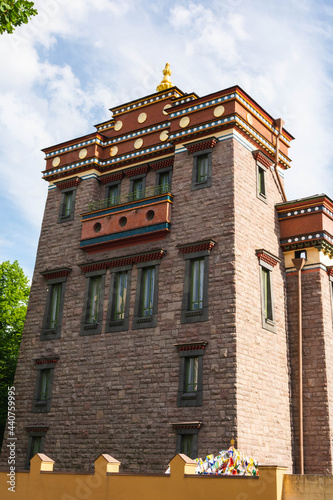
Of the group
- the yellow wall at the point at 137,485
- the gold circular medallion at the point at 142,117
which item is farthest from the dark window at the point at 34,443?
the gold circular medallion at the point at 142,117

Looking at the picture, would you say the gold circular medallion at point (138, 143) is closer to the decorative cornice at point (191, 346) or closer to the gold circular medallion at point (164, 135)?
the gold circular medallion at point (164, 135)

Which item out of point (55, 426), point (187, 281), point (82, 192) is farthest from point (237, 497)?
point (82, 192)

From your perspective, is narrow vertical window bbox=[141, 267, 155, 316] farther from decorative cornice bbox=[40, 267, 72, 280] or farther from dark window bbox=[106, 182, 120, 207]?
dark window bbox=[106, 182, 120, 207]

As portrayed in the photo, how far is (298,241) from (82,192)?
340 inches

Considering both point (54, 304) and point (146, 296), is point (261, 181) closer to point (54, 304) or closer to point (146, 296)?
point (146, 296)

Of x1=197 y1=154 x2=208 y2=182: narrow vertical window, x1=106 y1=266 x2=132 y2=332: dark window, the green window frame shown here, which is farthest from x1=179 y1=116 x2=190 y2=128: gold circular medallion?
the green window frame

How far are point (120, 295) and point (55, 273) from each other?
10.4 feet

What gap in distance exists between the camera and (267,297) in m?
19.5

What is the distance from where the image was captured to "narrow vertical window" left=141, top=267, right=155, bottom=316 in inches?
768

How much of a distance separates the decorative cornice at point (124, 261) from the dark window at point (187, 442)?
5713 mm

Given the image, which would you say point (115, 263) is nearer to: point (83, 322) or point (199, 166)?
point (83, 322)

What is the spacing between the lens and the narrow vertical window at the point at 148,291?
19500mm

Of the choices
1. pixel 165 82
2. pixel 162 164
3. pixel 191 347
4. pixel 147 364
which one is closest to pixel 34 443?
pixel 147 364

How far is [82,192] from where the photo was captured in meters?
23.3
